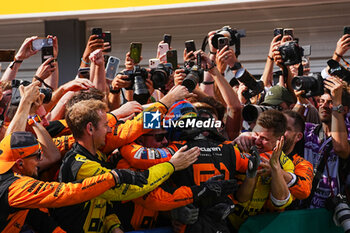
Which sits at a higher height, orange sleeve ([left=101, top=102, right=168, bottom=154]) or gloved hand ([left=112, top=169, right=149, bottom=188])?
orange sleeve ([left=101, top=102, right=168, bottom=154])

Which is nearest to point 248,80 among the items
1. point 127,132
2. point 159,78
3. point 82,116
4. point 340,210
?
point 159,78

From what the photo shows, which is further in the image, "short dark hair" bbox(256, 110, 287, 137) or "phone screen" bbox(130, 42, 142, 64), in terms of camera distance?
"phone screen" bbox(130, 42, 142, 64)

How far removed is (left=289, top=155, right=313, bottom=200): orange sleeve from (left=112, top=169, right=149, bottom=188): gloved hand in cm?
121

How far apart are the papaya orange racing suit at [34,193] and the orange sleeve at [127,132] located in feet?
1.65

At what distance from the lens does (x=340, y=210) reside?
14.3ft

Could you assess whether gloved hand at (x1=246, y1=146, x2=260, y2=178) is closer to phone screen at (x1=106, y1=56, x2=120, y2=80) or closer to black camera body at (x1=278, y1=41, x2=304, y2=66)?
black camera body at (x1=278, y1=41, x2=304, y2=66)

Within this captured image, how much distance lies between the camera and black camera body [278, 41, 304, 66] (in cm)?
504

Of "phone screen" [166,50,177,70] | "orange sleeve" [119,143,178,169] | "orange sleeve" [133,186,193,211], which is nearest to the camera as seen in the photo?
"orange sleeve" [133,186,193,211]

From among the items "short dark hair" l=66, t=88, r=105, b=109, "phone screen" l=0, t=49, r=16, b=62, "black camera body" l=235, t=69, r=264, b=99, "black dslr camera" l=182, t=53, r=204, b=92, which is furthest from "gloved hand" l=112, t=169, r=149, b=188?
→ "black camera body" l=235, t=69, r=264, b=99

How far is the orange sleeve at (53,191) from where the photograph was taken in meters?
3.04

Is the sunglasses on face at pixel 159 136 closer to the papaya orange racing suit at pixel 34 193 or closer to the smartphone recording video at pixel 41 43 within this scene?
the papaya orange racing suit at pixel 34 193

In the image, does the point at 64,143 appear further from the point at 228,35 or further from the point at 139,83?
the point at 228,35

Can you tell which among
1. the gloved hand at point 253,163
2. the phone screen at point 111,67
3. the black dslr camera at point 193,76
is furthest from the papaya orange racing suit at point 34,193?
the phone screen at point 111,67

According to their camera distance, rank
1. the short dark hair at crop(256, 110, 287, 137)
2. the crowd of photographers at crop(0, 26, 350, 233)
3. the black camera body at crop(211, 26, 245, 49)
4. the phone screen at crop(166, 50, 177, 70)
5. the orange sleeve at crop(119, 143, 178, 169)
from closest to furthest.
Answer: the crowd of photographers at crop(0, 26, 350, 233) → the orange sleeve at crop(119, 143, 178, 169) → the short dark hair at crop(256, 110, 287, 137) → the phone screen at crop(166, 50, 177, 70) → the black camera body at crop(211, 26, 245, 49)
